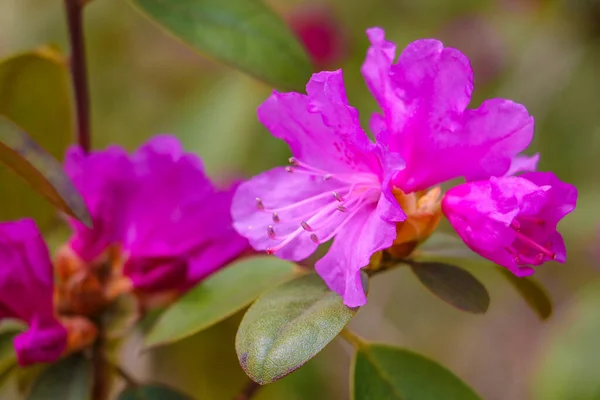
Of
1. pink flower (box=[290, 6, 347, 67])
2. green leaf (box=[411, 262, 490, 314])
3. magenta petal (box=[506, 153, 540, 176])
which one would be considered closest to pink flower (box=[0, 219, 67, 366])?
green leaf (box=[411, 262, 490, 314])

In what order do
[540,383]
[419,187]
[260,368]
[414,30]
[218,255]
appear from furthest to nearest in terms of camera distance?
[414,30], [540,383], [218,255], [419,187], [260,368]

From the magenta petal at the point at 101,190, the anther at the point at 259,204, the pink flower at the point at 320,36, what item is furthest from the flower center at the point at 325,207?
the pink flower at the point at 320,36

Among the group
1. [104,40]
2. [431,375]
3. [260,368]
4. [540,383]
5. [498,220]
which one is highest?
[498,220]

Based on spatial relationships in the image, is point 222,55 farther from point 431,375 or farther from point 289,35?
point 431,375

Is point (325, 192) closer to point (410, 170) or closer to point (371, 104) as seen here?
point (410, 170)

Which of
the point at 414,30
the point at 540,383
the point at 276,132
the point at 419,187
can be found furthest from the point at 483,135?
the point at 414,30

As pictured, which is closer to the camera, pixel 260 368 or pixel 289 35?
pixel 260 368
